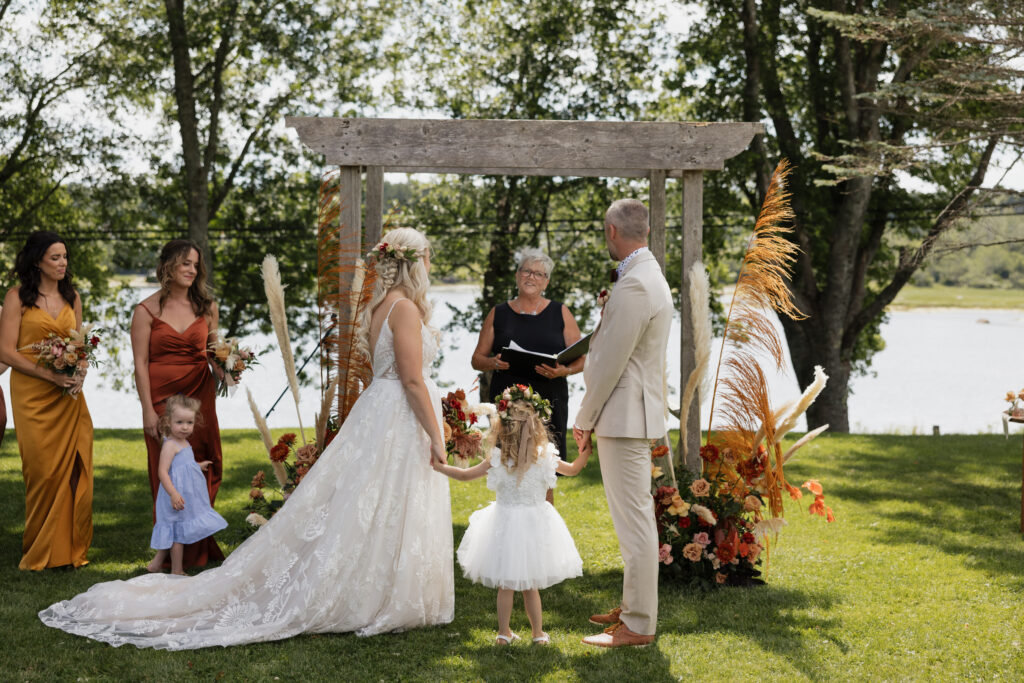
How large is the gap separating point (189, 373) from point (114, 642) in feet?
6.36

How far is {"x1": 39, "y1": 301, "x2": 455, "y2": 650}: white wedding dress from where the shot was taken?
14.7 ft

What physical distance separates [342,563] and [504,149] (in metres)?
2.64

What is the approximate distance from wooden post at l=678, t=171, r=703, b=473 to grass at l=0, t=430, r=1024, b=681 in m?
0.92

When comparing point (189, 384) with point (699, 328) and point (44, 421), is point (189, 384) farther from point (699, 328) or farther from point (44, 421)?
point (699, 328)

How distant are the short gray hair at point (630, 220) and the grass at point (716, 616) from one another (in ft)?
6.41

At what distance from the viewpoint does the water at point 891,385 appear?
76.0 ft

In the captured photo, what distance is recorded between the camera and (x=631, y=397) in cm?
438

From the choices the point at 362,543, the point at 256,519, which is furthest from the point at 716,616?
the point at 256,519

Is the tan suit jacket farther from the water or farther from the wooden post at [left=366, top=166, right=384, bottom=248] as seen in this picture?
the water

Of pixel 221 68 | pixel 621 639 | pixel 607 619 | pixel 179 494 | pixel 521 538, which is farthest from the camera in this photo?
pixel 221 68

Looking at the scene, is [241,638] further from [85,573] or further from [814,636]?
[814,636]

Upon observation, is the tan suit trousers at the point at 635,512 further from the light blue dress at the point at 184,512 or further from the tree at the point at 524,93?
the tree at the point at 524,93

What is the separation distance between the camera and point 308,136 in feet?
18.4

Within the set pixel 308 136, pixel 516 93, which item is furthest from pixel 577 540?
pixel 516 93
